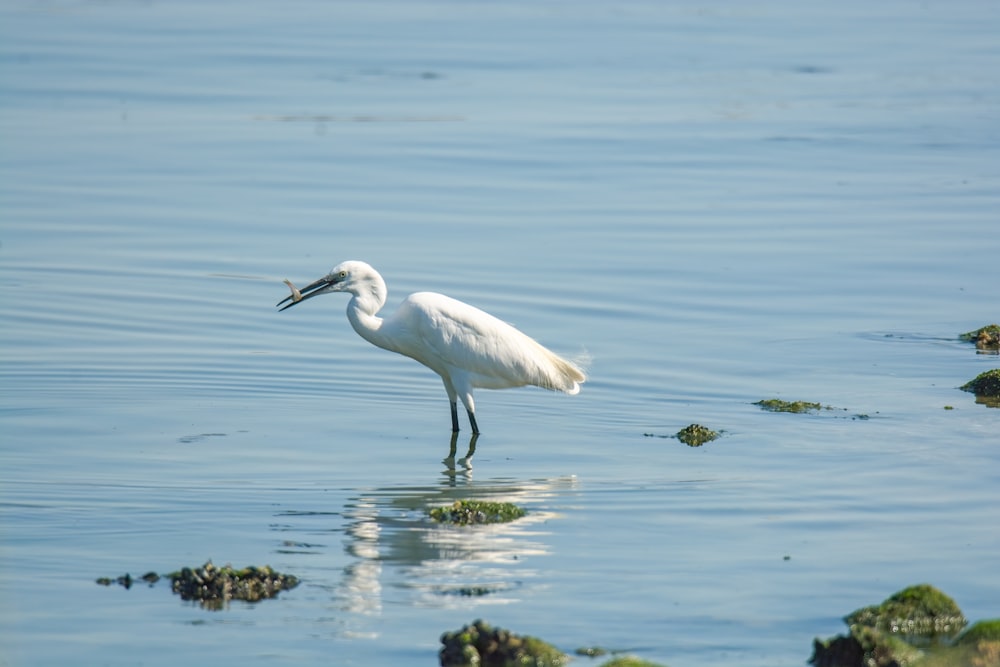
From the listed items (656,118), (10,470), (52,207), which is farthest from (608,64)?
(10,470)

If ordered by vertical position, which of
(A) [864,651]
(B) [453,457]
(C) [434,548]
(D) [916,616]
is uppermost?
(B) [453,457]

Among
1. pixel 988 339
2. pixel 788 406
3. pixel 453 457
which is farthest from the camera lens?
pixel 988 339

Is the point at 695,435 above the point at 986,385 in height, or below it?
below

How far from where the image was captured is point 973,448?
9805 mm

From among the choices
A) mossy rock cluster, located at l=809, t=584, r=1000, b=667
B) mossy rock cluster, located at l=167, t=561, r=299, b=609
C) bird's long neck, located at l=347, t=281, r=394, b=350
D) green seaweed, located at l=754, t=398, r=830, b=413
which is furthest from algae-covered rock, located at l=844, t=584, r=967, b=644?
bird's long neck, located at l=347, t=281, r=394, b=350

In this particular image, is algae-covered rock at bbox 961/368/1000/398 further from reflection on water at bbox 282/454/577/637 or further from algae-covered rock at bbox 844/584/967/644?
algae-covered rock at bbox 844/584/967/644

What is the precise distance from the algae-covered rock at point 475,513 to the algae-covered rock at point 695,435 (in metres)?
1.99

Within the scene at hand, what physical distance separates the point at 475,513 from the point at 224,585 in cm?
179

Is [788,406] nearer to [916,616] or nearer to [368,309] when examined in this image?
[368,309]

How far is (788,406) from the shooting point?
10812 mm

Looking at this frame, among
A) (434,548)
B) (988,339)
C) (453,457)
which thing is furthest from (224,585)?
(988,339)

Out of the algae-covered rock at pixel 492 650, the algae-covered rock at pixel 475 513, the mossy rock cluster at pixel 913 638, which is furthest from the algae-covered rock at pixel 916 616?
the algae-covered rock at pixel 475 513

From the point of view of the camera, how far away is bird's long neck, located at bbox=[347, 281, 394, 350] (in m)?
10.9

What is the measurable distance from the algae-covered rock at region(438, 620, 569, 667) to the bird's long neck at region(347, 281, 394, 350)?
500cm
